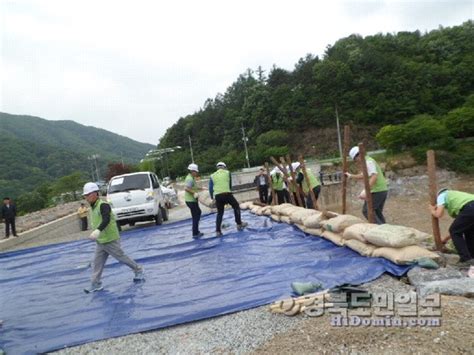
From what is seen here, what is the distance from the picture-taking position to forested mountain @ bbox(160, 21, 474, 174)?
52.2 meters

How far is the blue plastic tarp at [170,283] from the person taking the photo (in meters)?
3.92

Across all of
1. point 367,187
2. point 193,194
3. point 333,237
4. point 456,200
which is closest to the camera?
point 456,200

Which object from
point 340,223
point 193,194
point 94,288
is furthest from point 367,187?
point 94,288

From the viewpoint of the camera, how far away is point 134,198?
1088cm

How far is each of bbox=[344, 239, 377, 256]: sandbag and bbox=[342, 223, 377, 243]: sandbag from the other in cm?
5

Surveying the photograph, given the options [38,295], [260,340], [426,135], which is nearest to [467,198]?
[260,340]

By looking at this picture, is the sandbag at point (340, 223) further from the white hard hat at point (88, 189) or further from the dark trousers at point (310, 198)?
the white hard hat at point (88, 189)

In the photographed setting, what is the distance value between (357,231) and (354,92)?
54.8 m

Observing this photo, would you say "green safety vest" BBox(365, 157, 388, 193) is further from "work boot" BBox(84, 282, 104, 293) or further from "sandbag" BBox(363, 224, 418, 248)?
"work boot" BBox(84, 282, 104, 293)

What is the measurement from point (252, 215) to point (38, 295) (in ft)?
19.6

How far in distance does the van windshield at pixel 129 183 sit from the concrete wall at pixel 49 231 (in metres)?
3.54

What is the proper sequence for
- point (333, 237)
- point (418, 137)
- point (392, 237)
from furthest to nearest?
1. point (418, 137)
2. point (333, 237)
3. point (392, 237)

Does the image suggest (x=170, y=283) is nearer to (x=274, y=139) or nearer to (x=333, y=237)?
(x=333, y=237)

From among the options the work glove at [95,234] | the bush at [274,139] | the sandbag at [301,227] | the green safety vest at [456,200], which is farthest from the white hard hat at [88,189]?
the bush at [274,139]
